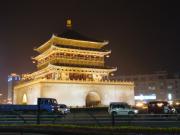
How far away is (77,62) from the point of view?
70.2 m

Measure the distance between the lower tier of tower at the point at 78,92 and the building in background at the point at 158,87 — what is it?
5133 cm

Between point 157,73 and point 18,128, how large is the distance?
111315mm

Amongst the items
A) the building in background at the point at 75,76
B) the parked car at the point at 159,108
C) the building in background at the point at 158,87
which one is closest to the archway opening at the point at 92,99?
the building in background at the point at 75,76

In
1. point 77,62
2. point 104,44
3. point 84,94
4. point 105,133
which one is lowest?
point 105,133

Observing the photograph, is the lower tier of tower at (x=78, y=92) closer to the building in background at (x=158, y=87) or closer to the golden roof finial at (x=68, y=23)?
the golden roof finial at (x=68, y=23)

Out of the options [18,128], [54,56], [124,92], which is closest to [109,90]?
[124,92]

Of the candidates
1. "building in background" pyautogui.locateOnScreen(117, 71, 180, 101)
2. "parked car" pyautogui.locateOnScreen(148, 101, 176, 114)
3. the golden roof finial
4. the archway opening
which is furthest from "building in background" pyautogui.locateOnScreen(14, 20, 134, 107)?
"building in background" pyautogui.locateOnScreen(117, 71, 180, 101)

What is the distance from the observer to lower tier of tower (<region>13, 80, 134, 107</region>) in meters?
63.8

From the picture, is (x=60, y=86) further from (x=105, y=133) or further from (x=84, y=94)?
(x=105, y=133)

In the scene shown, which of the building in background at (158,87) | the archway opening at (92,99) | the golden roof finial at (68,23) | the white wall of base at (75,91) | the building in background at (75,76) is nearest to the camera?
the white wall of base at (75,91)

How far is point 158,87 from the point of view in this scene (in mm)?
125062

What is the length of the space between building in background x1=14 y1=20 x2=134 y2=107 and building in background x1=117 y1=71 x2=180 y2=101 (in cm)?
5135

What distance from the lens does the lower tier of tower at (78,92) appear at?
63.8m

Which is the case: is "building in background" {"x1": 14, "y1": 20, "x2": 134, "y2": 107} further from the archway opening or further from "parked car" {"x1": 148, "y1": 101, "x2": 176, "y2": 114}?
"parked car" {"x1": 148, "y1": 101, "x2": 176, "y2": 114}
